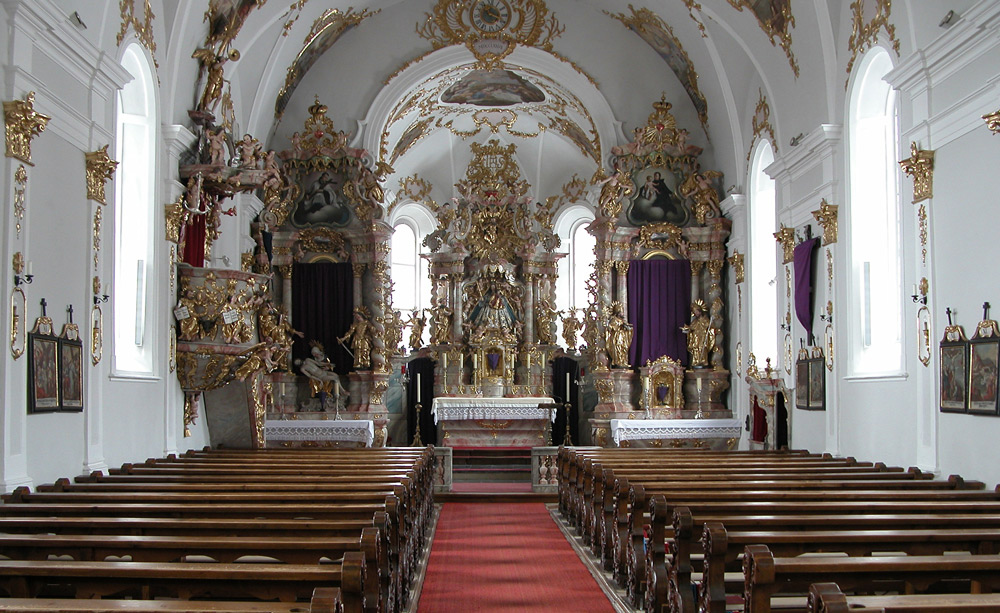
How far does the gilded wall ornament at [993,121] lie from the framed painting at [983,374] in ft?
6.26

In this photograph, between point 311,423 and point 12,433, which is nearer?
point 12,433

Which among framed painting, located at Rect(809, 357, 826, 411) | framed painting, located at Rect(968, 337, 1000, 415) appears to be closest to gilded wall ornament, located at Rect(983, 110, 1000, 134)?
framed painting, located at Rect(968, 337, 1000, 415)

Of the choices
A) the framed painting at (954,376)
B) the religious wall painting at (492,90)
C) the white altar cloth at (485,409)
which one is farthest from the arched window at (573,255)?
the framed painting at (954,376)

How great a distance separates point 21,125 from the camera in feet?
28.0

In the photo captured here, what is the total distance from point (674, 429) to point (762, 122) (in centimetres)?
559

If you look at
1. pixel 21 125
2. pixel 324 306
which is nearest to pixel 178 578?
pixel 21 125

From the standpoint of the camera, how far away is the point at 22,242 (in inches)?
339

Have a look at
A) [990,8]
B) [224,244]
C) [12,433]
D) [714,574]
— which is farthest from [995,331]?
[224,244]

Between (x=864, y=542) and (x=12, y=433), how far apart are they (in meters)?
6.91

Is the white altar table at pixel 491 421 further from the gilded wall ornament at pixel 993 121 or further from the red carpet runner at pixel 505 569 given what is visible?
the gilded wall ornament at pixel 993 121

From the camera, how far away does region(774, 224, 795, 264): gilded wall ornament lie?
572 inches

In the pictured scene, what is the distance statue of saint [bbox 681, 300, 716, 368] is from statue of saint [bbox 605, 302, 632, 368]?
1.09 metres

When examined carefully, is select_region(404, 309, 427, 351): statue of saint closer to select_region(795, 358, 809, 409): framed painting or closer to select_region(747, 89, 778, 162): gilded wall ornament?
select_region(747, 89, 778, 162): gilded wall ornament

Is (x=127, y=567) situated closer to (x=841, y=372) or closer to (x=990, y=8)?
(x=990, y=8)
